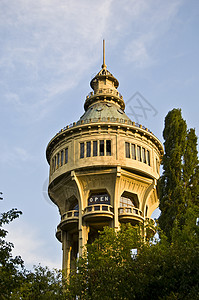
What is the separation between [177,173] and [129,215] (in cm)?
1364

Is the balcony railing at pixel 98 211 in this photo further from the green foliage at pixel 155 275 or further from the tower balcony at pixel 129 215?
the green foliage at pixel 155 275

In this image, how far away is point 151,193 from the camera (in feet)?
138

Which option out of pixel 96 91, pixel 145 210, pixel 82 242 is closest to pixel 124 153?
pixel 145 210

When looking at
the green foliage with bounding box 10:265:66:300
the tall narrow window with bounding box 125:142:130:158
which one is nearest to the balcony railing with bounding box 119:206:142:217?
the tall narrow window with bounding box 125:142:130:158

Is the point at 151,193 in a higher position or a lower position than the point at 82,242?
higher

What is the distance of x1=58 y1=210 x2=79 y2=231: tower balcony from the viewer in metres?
39.6

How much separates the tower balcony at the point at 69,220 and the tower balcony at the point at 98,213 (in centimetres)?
111

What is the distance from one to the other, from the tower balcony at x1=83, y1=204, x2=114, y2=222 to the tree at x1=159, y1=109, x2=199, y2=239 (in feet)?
41.4

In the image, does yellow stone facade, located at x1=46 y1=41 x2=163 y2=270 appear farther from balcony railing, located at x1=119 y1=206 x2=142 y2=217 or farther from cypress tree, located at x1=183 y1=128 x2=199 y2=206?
cypress tree, located at x1=183 y1=128 x2=199 y2=206

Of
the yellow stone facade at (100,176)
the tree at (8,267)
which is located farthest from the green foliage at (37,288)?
the yellow stone facade at (100,176)

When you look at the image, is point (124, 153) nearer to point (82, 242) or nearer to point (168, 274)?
point (82, 242)

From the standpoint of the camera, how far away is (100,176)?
40.2 m

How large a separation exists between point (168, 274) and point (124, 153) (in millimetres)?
22158

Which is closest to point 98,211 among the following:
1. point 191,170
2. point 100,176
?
point 100,176
